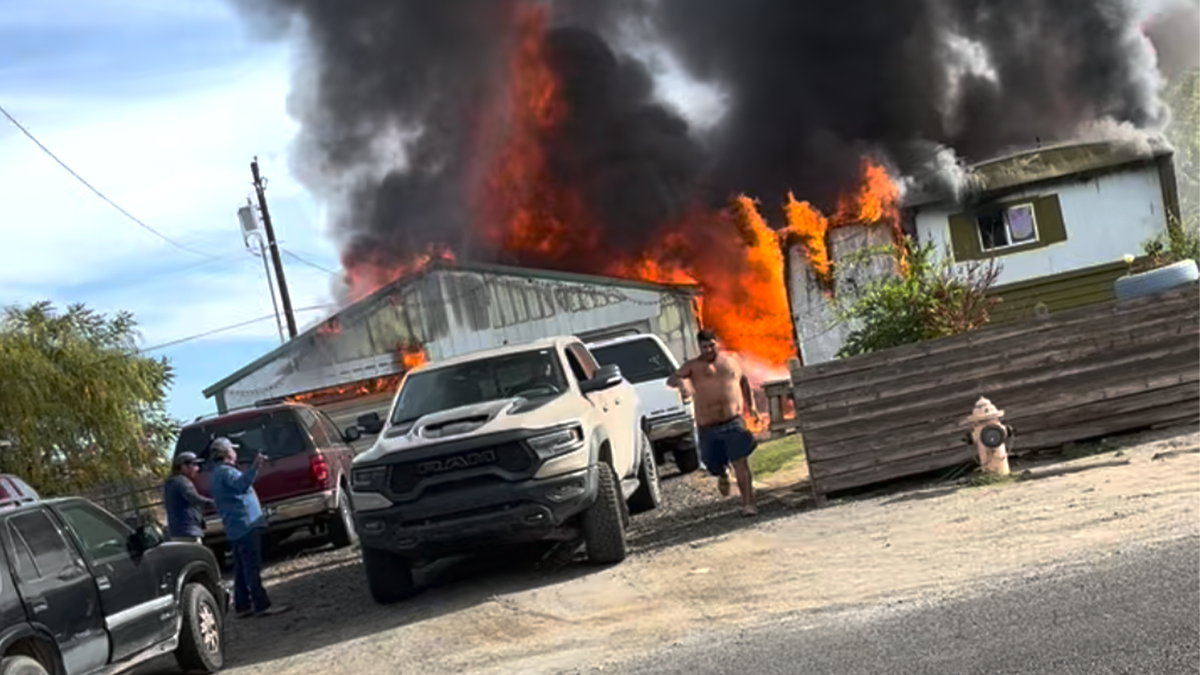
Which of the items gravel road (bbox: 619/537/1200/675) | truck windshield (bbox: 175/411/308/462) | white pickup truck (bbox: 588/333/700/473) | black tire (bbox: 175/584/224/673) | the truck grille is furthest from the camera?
white pickup truck (bbox: 588/333/700/473)

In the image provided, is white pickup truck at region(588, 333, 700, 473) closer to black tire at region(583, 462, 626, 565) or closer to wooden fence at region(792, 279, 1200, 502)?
wooden fence at region(792, 279, 1200, 502)

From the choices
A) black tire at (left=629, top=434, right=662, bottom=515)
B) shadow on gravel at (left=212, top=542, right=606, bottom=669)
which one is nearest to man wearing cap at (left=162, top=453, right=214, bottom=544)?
shadow on gravel at (left=212, top=542, right=606, bottom=669)

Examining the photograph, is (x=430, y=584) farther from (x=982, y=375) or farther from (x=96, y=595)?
(x=982, y=375)

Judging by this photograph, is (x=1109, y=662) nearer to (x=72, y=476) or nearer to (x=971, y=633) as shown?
(x=971, y=633)

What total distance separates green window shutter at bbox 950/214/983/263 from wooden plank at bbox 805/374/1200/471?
1568 centimetres

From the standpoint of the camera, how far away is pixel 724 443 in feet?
34.4

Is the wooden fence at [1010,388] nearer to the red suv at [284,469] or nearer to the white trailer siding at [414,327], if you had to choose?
the red suv at [284,469]

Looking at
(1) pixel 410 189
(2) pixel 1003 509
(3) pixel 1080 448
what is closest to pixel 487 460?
(2) pixel 1003 509

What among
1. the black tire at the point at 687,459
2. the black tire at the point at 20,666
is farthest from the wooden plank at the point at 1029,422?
the black tire at the point at 20,666

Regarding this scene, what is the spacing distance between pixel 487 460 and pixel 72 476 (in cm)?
1818

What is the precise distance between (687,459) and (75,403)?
14276 millimetres

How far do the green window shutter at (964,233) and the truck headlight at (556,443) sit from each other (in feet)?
62.7

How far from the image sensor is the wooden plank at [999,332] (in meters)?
10.5

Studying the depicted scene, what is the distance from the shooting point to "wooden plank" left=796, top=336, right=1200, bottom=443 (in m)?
10.5
